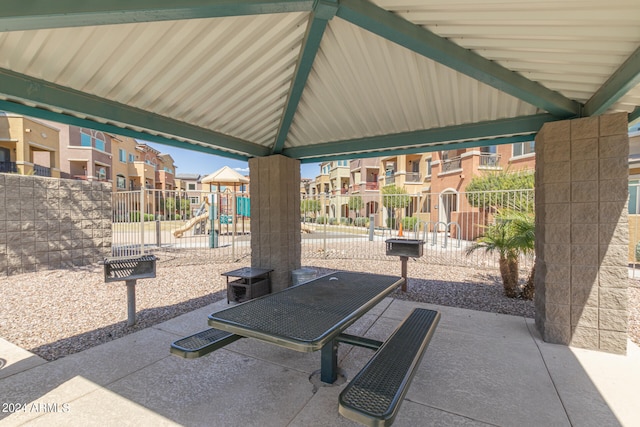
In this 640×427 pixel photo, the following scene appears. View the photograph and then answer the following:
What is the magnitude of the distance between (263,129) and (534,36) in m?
3.63

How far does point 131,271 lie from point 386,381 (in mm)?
3818

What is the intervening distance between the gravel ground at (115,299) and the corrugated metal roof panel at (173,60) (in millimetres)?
3081

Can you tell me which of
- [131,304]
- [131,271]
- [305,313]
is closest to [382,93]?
[305,313]

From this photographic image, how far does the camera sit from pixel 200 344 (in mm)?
2434

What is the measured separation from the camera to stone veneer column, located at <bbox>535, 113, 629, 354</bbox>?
318cm

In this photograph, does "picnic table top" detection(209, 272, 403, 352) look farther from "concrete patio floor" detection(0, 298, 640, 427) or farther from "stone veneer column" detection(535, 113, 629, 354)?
"stone veneer column" detection(535, 113, 629, 354)

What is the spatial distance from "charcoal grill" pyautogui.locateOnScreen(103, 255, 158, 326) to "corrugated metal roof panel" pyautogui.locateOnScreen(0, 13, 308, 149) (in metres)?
2.07

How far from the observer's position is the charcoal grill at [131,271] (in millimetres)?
3826

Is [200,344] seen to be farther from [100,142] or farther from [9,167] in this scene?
[100,142]

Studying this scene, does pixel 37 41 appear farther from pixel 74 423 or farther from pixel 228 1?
pixel 74 423

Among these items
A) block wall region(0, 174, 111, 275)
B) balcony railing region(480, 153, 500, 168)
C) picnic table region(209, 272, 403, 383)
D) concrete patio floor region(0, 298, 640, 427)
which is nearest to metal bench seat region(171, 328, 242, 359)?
picnic table region(209, 272, 403, 383)

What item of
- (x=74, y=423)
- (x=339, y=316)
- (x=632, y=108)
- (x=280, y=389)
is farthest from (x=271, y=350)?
(x=632, y=108)

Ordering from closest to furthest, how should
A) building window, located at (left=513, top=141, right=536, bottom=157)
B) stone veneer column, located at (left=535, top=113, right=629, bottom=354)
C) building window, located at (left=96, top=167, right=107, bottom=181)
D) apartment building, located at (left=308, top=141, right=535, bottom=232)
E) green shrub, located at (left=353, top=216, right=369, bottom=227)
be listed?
stone veneer column, located at (left=535, top=113, right=629, bottom=354)
apartment building, located at (left=308, top=141, right=535, bottom=232)
building window, located at (left=513, top=141, right=536, bottom=157)
green shrub, located at (left=353, top=216, right=369, bottom=227)
building window, located at (left=96, top=167, right=107, bottom=181)

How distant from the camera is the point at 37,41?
2.29 meters
